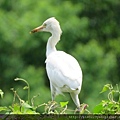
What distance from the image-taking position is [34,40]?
1298 centimetres

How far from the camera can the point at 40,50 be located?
13.2 meters

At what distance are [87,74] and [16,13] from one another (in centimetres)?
267

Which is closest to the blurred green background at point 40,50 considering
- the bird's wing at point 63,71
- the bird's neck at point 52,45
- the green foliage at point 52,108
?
the bird's neck at point 52,45

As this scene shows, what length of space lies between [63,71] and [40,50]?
8.07 metres

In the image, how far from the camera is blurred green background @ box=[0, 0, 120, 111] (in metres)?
11.9

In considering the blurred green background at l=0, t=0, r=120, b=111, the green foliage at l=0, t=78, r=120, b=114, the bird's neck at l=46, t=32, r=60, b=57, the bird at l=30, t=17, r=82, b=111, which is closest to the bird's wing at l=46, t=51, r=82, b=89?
the bird at l=30, t=17, r=82, b=111

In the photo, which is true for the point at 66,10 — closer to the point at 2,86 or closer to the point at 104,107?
the point at 2,86

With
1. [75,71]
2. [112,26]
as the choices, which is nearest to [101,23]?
[112,26]

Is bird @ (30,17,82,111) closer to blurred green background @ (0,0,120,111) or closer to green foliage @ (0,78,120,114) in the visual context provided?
green foliage @ (0,78,120,114)

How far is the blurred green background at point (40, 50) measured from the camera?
11.9 m

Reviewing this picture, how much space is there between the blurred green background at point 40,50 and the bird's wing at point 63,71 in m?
5.06

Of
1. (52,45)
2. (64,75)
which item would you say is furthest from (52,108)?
(52,45)

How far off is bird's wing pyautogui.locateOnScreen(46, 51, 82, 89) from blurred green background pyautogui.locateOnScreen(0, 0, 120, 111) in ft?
16.6

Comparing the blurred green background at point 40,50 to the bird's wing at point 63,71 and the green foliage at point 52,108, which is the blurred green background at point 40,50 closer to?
the bird's wing at point 63,71
